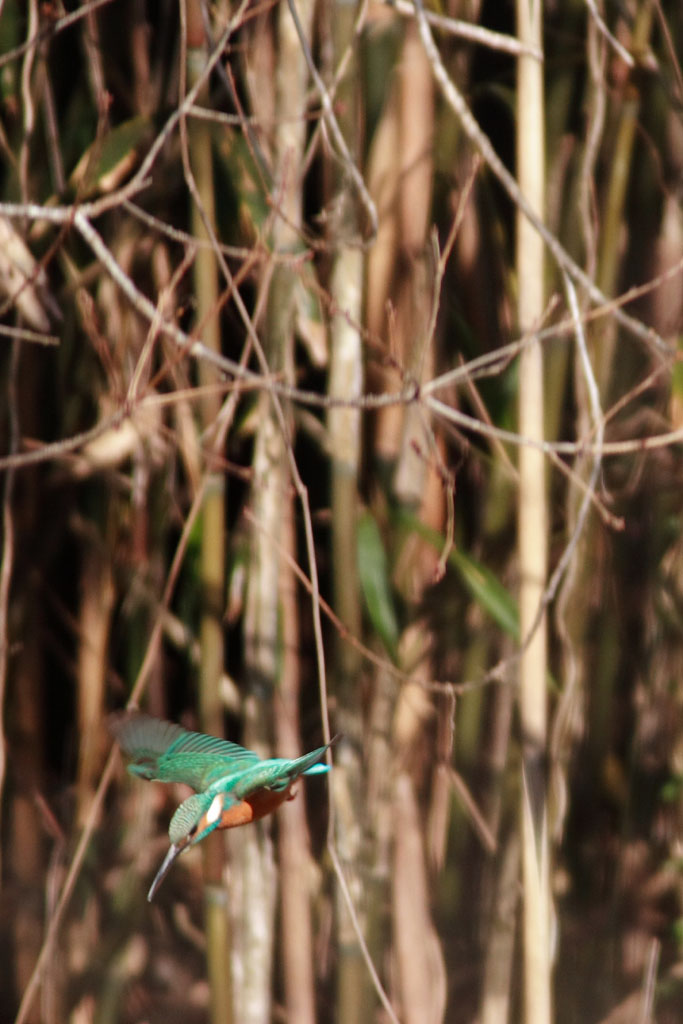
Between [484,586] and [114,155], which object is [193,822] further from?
[114,155]

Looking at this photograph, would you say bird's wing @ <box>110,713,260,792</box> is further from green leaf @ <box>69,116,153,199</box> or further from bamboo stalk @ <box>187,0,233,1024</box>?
green leaf @ <box>69,116,153,199</box>

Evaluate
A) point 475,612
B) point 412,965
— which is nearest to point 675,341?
point 475,612

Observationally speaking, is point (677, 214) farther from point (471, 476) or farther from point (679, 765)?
point (679, 765)

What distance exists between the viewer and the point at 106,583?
852 millimetres

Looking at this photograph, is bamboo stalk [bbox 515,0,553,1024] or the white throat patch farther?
bamboo stalk [bbox 515,0,553,1024]

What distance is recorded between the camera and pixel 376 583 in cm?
74

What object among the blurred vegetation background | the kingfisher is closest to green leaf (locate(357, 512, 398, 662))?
the blurred vegetation background

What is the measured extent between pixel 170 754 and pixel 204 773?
1.0 inches

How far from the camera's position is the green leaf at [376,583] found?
28.9 inches

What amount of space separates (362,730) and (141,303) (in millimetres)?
316

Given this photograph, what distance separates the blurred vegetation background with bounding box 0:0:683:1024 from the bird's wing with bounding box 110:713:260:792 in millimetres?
240

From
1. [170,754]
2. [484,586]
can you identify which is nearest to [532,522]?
[484,586]

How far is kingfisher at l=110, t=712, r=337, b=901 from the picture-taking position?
0.39 meters

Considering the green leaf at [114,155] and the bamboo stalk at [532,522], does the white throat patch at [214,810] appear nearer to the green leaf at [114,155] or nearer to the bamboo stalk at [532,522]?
the bamboo stalk at [532,522]
